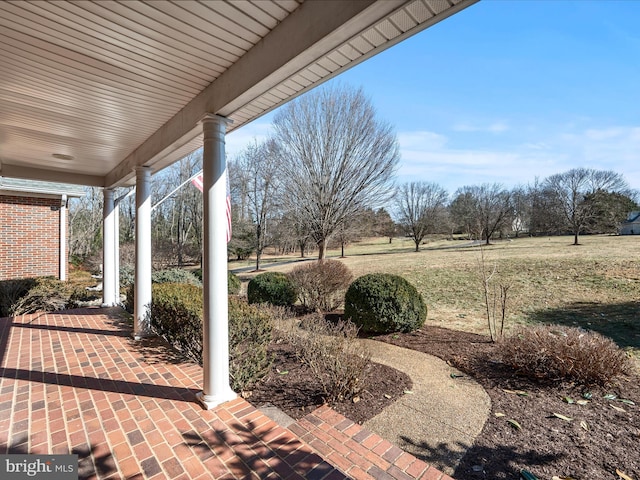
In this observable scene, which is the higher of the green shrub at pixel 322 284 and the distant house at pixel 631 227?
the distant house at pixel 631 227

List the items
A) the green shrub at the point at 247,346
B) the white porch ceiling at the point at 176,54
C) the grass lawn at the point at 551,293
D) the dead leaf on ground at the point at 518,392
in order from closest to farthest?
the white porch ceiling at the point at 176,54 → the green shrub at the point at 247,346 → the dead leaf on ground at the point at 518,392 → the grass lawn at the point at 551,293

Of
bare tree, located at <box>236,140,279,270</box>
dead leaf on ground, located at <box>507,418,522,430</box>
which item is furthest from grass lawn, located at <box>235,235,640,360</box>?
bare tree, located at <box>236,140,279,270</box>

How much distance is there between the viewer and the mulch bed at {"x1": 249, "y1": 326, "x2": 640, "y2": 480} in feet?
8.27

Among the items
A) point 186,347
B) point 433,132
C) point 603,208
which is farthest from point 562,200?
point 186,347

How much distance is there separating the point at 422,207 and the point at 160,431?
31717 millimetres

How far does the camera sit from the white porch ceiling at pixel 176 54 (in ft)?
6.04

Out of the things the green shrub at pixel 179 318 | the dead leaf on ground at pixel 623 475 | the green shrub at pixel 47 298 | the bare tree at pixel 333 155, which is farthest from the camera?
the bare tree at pixel 333 155

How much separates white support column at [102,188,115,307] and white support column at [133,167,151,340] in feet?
8.35

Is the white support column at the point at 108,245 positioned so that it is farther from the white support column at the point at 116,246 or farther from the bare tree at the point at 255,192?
the bare tree at the point at 255,192

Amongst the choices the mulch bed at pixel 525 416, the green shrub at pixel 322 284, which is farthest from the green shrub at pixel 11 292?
the mulch bed at pixel 525 416

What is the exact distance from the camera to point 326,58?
2.10 meters

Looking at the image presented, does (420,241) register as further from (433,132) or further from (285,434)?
(285,434)

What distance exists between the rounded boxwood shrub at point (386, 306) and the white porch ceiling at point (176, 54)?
13.7ft

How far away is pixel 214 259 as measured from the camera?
9.84 ft
